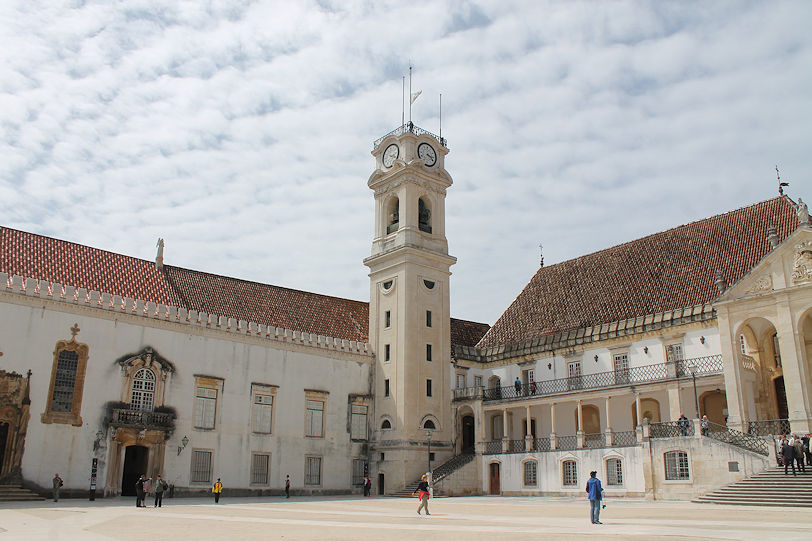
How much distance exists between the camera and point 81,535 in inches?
484

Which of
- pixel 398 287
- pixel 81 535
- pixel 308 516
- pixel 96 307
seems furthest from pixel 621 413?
pixel 81 535

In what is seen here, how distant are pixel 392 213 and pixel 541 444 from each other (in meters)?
15.0

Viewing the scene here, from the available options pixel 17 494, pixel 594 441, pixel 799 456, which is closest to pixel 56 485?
pixel 17 494

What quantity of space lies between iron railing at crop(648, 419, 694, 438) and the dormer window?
17.9 metres

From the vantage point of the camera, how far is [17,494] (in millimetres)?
24812

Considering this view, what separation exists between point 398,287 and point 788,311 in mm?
18421

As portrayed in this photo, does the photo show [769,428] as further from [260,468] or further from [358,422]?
[260,468]

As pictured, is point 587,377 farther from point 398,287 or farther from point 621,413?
point 398,287

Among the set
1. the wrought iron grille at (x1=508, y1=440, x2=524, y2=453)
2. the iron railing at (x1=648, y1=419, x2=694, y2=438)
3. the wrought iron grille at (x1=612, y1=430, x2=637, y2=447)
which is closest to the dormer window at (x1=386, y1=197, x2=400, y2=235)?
the wrought iron grille at (x1=508, y1=440, x2=524, y2=453)

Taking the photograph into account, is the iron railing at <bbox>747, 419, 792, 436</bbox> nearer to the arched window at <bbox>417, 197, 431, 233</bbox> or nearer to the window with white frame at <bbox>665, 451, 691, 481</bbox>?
the window with white frame at <bbox>665, 451, 691, 481</bbox>

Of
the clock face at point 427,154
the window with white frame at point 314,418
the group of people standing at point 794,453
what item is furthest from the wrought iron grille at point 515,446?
the clock face at point 427,154

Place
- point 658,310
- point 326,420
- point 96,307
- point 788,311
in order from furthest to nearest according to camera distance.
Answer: point 326,420
point 658,310
point 96,307
point 788,311

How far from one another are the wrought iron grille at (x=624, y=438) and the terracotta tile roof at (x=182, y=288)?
13713 mm

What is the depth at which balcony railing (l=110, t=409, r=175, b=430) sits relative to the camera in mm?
27922
